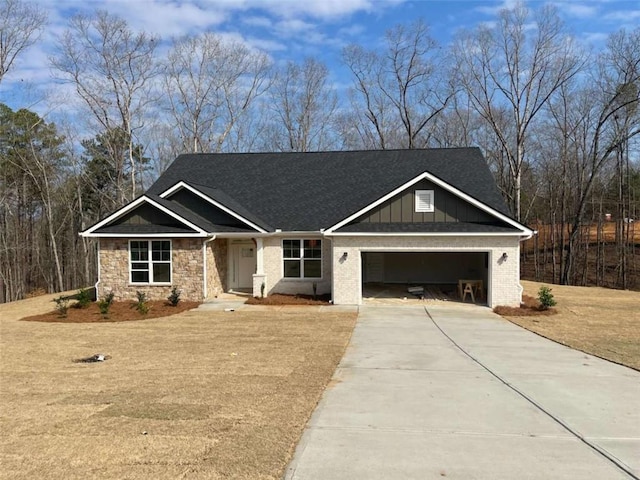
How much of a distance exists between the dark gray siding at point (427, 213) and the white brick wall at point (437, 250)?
0.79 meters

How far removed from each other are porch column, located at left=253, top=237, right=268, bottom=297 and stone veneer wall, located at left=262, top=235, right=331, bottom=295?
0.79 feet

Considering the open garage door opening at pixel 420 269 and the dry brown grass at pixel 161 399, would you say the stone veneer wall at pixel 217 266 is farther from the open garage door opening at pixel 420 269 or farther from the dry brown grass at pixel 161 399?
the open garage door opening at pixel 420 269

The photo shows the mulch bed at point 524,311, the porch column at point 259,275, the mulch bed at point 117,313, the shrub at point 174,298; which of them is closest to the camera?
the mulch bed at point 117,313

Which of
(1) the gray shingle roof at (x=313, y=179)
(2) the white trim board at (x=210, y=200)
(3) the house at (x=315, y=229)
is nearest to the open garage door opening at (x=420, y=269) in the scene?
(3) the house at (x=315, y=229)

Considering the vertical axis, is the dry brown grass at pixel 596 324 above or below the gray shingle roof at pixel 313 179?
below

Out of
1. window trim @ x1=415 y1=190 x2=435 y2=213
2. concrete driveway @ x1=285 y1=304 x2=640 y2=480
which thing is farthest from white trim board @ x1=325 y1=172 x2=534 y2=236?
concrete driveway @ x1=285 y1=304 x2=640 y2=480

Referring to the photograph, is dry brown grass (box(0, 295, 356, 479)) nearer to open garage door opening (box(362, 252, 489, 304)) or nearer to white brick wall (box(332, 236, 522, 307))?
white brick wall (box(332, 236, 522, 307))

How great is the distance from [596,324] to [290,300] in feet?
33.0

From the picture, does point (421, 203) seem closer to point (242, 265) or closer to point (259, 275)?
point (259, 275)

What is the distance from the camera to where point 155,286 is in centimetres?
1820

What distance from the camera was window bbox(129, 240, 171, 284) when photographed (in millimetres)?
18219

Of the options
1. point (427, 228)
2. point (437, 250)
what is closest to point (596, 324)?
point (437, 250)

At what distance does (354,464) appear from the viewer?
466 centimetres

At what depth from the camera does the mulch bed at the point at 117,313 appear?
50.3 ft
